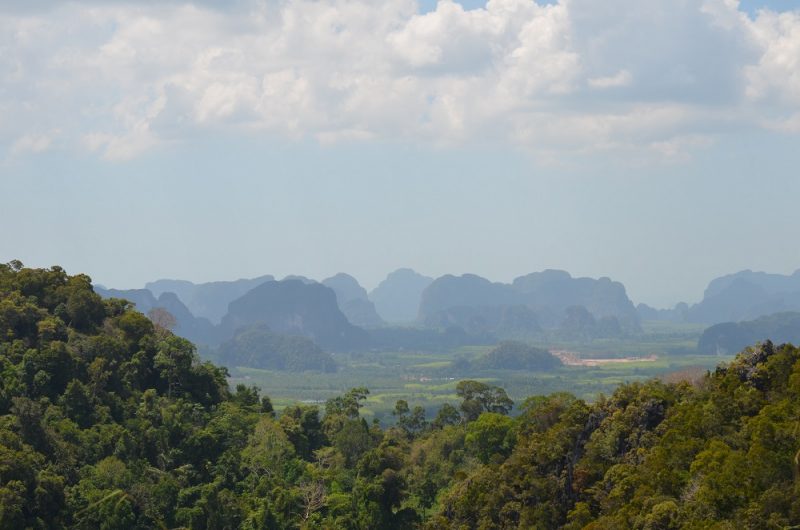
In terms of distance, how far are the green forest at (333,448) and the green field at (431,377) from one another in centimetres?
4761

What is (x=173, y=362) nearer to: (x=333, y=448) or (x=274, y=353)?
(x=333, y=448)

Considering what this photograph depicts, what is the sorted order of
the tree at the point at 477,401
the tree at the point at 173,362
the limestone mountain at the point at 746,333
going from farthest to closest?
the limestone mountain at the point at 746,333 < the tree at the point at 477,401 < the tree at the point at 173,362

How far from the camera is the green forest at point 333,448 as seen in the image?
22.2 meters

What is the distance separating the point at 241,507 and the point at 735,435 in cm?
1712

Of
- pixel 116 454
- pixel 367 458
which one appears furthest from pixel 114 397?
pixel 367 458

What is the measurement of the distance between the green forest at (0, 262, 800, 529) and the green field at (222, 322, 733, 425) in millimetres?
47615

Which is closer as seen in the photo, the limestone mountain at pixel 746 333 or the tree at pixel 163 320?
the tree at pixel 163 320

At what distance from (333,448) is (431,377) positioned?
98341 mm

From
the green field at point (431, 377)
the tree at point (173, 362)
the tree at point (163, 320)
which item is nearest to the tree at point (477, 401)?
the tree at point (173, 362)

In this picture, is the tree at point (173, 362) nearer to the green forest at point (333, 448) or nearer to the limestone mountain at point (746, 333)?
the green forest at point (333, 448)

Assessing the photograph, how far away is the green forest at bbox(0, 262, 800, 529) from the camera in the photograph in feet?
72.7

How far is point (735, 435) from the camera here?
22.6 meters

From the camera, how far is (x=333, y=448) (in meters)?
39.5

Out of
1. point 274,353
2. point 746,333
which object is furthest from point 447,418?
point 746,333
